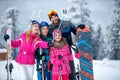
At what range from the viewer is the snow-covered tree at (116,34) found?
319 cm

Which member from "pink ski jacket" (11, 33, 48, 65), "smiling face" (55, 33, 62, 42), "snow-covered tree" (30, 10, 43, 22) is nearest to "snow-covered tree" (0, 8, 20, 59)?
"snow-covered tree" (30, 10, 43, 22)

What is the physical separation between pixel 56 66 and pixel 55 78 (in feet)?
0.42

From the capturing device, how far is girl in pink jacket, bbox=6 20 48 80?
2.67 metres

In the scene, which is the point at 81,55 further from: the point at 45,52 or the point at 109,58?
the point at 109,58

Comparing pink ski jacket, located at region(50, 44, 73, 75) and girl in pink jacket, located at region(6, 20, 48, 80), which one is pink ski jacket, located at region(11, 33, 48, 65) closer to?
girl in pink jacket, located at region(6, 20, 48, 80)

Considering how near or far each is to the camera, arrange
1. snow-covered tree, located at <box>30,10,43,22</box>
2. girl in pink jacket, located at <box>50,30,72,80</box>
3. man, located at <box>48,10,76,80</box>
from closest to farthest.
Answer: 1. girl in pink jacket, located at <box>50,30,72,80</box>
2. man, located at <box>48,10,76,80</box>
3. snow-covered tree, located at <box>30,10,43,22</box>

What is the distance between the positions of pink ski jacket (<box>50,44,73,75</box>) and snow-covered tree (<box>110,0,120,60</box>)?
85 cm

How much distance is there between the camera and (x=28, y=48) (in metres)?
2.67

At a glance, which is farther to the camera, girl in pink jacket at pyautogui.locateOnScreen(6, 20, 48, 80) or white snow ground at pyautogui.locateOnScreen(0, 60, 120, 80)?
white snow ground at pyautogui.locateOnScreen(0, 60, 120, 80)

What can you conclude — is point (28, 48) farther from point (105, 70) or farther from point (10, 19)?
point (105, 70)

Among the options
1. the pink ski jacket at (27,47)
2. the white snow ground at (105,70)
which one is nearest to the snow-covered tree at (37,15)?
the pink ski jacket at (27,47)

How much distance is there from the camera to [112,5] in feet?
10.6

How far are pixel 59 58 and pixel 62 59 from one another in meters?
0.03

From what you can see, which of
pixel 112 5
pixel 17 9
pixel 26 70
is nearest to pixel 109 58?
pixel 112 5
